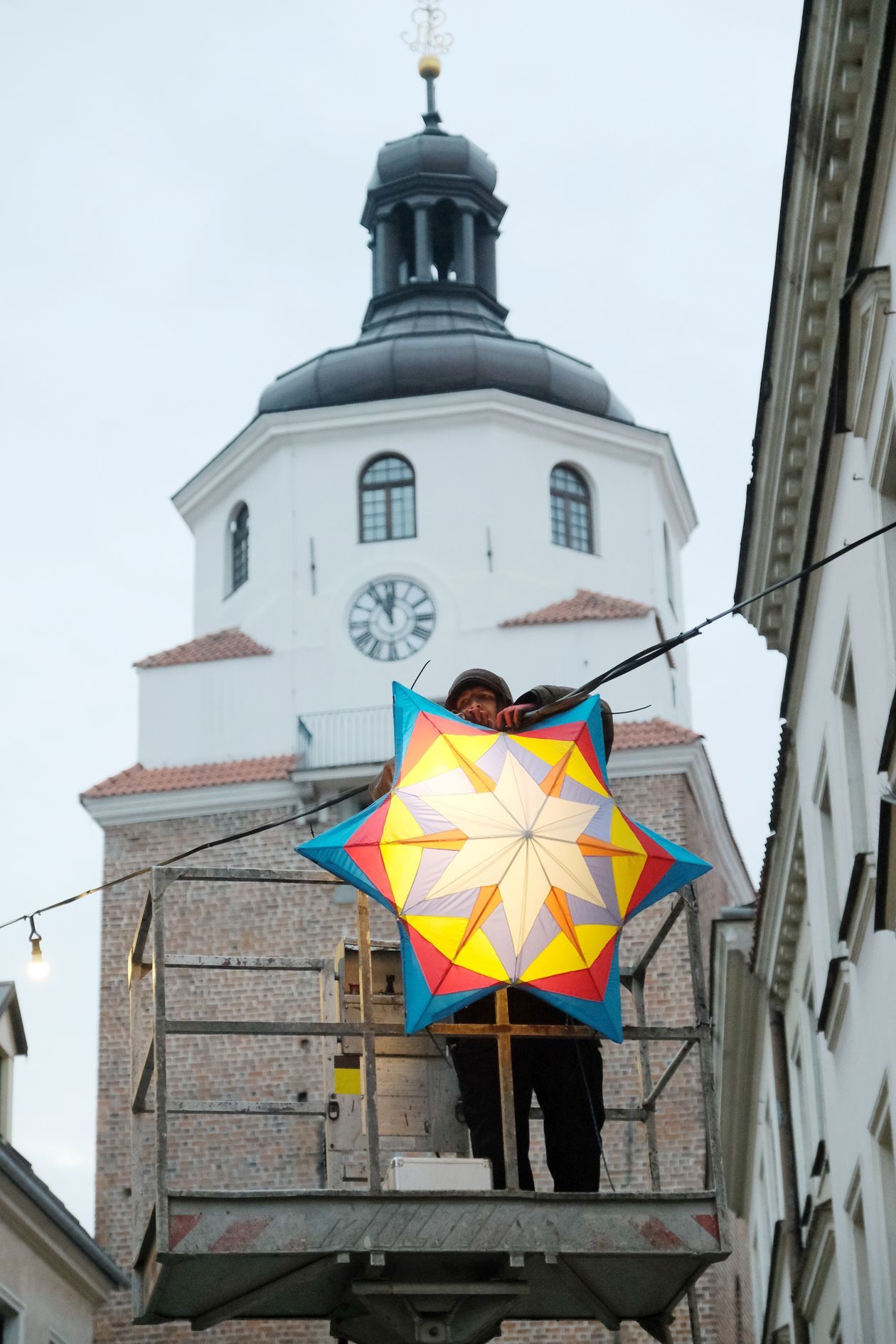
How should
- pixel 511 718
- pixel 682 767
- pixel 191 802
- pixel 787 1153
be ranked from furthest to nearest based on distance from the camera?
1. pixel 191 802
2. pixel 682 767
3. pixel 787 1153
4. pixel 511 718

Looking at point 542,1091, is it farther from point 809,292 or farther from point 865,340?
point 809,292

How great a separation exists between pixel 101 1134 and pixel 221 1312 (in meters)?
22.7

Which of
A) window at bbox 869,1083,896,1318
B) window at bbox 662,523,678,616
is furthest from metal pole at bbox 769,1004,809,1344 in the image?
window at bbox 662,523,678,616

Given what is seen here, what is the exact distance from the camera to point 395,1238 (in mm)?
9750

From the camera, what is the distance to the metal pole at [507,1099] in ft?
32.4

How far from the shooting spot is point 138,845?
112 ft

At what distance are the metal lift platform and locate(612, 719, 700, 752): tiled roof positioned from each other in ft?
74.4

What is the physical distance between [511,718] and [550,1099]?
158cm

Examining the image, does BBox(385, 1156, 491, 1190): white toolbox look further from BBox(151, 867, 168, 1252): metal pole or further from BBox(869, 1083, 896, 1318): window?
BBox(869, 1083, 896, 1318): window

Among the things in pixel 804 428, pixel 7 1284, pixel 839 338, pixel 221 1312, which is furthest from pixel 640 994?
pixel 7 1284

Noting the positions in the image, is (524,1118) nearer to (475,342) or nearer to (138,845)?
(138,845)

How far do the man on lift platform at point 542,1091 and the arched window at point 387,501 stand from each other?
26.6m

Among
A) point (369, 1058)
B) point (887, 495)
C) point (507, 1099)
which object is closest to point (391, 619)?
point (887, 495)

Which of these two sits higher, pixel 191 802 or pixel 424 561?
pixel 424 561
